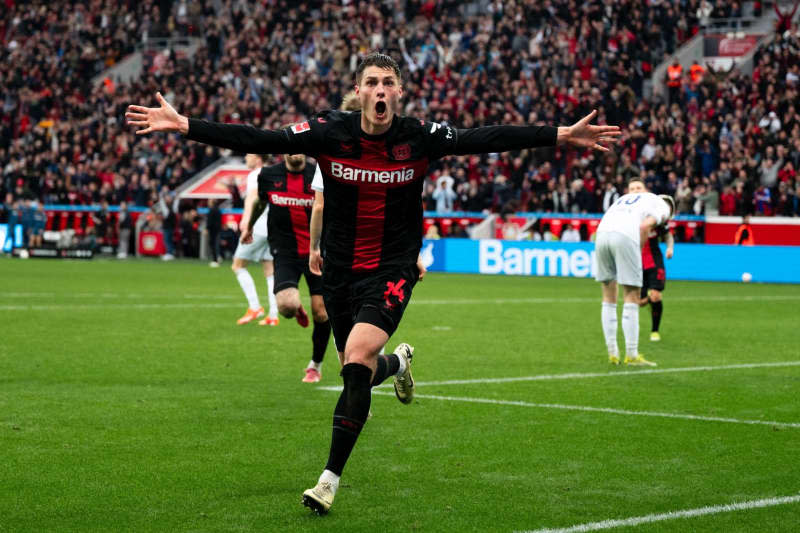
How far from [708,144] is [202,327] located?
67.3 ft

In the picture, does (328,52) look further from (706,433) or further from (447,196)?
(706,433)

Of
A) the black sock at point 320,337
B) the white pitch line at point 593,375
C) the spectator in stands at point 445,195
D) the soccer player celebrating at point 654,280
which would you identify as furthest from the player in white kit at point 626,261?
the spectator in stands at point 445,195

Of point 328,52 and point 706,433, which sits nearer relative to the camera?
point 706,433

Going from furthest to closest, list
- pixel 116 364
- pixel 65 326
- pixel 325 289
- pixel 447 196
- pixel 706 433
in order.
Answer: pixel 447 196, pixel 65 326, pixel 116 364, pixel 706 433, pixel 325 289

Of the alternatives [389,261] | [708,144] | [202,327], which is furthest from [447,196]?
[389,261]

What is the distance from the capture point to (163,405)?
32.7 feet

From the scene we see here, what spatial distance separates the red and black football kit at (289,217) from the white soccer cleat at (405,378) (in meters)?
3.75

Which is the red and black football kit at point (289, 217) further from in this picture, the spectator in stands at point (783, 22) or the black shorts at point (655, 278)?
the spectator in stands at point (783, 22)

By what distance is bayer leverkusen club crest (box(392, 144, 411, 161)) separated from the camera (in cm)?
709

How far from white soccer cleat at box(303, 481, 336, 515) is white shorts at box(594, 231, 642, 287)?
7605 millimetres

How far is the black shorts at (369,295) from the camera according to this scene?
23.0 feet

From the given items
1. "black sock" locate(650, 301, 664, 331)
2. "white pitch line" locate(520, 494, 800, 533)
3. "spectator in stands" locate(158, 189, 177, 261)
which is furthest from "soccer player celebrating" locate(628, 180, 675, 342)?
"spectator in stands" locate(158, 189, 177, 261)

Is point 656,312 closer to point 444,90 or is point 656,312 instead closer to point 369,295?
point 369,295

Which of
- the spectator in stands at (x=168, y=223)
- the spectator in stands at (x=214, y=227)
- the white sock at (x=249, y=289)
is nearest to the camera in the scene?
the white sock at (x=249, y=289)
